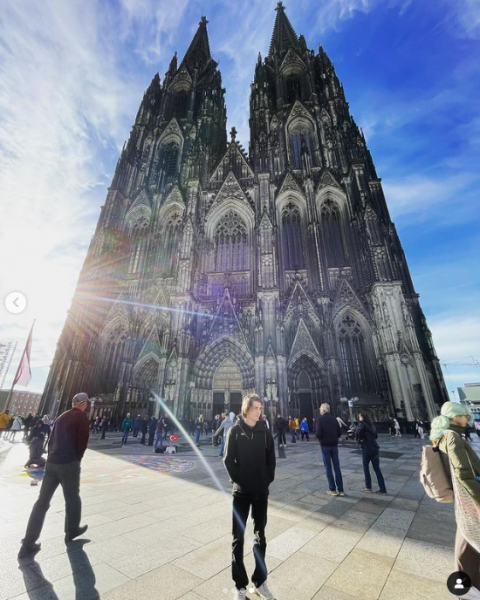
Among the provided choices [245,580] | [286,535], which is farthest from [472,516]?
[286,535]

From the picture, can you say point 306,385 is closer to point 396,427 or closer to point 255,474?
point 396,427

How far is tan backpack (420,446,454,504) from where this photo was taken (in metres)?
2.02

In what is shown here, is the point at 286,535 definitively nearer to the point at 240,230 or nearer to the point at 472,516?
the point at 472,516

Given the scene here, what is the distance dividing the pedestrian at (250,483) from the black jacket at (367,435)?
11.1 ft

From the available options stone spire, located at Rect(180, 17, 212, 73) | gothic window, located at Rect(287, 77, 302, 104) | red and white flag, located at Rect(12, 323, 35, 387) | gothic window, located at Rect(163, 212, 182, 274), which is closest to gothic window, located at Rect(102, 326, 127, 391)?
→ red and white flag, located at Rect(12, 323, 35, 387)

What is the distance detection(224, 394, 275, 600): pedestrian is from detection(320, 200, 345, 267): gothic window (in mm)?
21571

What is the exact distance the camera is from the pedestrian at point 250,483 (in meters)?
2.02

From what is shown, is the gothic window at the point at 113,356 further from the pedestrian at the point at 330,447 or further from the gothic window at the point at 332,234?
the pedestrian at the point at 330,447

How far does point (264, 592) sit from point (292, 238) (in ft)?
78.9

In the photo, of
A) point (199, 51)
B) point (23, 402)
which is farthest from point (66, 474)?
point (23, 402)

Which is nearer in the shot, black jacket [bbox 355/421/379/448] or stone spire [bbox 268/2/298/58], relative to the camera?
black jacket [bbox 355/421/379/448]

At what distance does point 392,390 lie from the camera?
661 inches

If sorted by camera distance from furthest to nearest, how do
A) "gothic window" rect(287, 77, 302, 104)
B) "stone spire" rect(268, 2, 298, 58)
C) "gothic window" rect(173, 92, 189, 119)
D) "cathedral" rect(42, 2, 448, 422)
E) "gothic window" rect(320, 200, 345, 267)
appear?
"stone spire" rect(268, 2, 298, 58)
"gothic window" rect(173, 92, 189, 119)
"gothic window" rect(287, 77, 302, 104)
"gothic window" rect(320, 200, 345, 267)
"cathedral" rect(42, 2, 448, 422)

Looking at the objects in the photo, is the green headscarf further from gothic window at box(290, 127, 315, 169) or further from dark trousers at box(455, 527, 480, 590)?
gothic window at box(290, 127, 315, 169)
